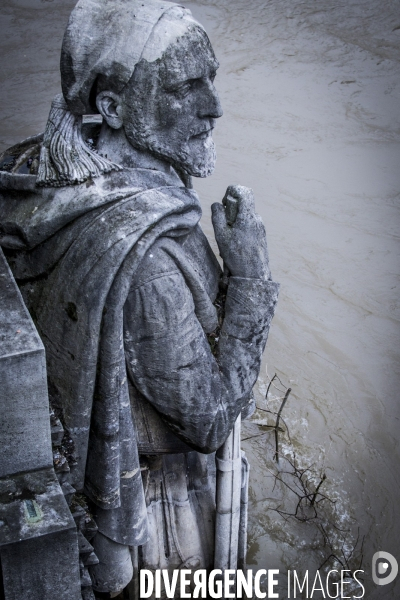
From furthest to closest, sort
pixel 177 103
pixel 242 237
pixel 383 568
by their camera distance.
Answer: pixel 383 568 → pixel 242 237 → pixel 177 103

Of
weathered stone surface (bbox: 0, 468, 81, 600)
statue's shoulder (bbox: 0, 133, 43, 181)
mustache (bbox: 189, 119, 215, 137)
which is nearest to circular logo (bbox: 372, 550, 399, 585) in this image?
weathered stone surface (bbox: 0, 468, 81, 600)

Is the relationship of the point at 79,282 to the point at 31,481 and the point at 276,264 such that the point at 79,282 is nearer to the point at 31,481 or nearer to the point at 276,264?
the point at 31,481

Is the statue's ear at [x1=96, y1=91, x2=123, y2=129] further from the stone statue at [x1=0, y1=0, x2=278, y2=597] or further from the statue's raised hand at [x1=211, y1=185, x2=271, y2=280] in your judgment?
the statue's raised hand at [x1=211, y1=185, x2=271, y2=280]

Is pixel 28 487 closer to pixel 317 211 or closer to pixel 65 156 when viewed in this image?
pixel 65 156

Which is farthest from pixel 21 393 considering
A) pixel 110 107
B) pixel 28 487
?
pixel 110 107

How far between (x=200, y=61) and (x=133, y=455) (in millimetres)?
1678

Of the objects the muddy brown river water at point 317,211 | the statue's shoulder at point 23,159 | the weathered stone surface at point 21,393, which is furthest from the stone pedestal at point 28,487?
the muddy brown river water at point 317,211

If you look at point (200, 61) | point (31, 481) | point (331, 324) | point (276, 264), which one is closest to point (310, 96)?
point (276, 264)

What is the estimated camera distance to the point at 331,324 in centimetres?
801

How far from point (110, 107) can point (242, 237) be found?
79 cm

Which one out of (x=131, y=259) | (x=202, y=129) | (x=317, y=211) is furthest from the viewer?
(x=317, y=211)

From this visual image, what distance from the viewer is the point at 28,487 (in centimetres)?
329

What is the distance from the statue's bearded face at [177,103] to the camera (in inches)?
137

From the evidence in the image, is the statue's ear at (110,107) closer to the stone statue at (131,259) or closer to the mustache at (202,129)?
the stone statue at (131,259)
